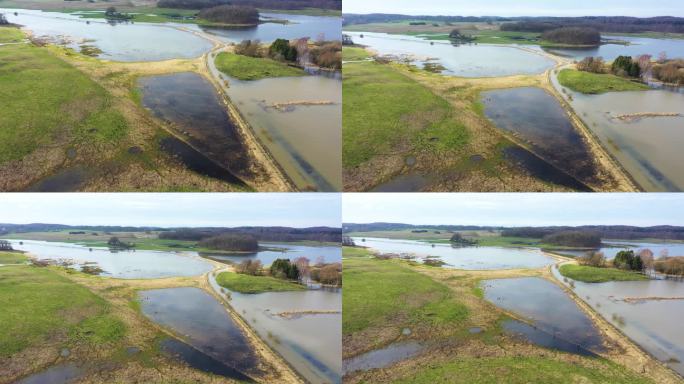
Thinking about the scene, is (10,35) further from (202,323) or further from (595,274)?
(595,274)

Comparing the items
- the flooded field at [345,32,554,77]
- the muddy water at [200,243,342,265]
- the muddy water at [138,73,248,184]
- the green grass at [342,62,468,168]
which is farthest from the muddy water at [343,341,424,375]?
the flooded field at [345,32,554,77]

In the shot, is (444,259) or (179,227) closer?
(179,227)

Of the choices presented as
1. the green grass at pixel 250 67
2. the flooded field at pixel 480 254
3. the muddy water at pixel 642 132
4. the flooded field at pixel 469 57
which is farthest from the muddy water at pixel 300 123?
the muddy water at pixel 642 132

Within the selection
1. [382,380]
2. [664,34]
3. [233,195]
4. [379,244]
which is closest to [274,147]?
[233,195]

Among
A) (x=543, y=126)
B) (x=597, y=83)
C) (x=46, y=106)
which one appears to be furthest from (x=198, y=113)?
(x=597, y=83)

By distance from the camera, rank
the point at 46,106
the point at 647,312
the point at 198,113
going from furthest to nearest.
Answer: the point at 647,312
the point at 198,113
the point at 46,106

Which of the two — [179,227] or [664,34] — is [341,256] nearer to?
[179,227]
